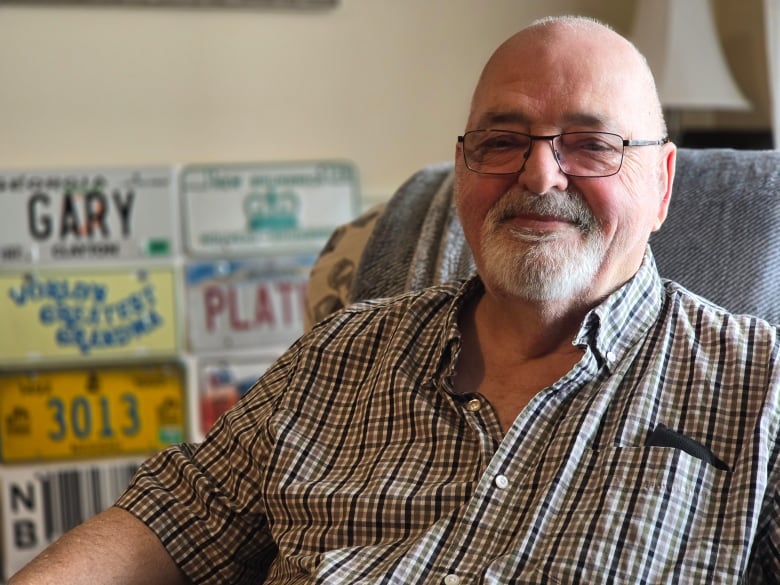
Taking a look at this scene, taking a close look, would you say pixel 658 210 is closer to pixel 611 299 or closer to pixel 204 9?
pixel 611 299

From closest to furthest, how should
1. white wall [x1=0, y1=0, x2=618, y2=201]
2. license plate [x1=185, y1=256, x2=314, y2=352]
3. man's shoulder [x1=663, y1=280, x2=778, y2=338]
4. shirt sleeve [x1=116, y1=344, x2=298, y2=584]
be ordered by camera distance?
man's shoulder [x1=663, y1=280, x2=778, y2=338], shirt sleeve [x1=116, y1=344, x2=298, y2=584], white wall [x1=0, y1=0, x2=618, y2=201], license plate [x1=185, y1=256, x2=314, y2=352]

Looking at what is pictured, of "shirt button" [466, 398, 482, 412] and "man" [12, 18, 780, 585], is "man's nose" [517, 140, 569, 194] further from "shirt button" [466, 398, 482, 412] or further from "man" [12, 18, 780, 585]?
"shirt button" [466, 398, 482, 412]

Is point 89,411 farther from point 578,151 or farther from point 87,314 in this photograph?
point 578,151

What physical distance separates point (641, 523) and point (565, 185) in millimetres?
361

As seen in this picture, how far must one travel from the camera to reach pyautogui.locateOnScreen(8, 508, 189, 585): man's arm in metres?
1.06

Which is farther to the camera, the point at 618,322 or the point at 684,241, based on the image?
the point at 684,241

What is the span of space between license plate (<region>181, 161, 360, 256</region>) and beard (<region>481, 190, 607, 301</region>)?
3.74 feet

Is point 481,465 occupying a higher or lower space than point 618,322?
lower

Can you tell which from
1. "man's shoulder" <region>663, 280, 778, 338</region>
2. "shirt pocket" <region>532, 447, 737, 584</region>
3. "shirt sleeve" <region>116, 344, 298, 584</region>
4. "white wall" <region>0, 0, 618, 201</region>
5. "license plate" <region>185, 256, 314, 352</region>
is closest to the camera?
Answer: "shirt pocket" <region>532, 447, 737, 584</region>

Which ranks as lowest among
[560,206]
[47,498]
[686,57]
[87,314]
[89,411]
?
[47,498]

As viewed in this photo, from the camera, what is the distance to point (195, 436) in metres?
2.24

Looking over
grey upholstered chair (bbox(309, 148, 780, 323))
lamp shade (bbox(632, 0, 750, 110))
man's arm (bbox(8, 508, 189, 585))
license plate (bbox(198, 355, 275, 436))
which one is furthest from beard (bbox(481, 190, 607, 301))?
license plate (bbox(198, 355, 275, 436))

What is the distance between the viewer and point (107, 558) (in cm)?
110

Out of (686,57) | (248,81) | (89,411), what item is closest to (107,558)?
(89,411)
